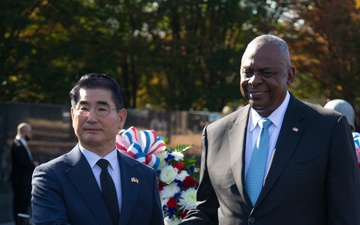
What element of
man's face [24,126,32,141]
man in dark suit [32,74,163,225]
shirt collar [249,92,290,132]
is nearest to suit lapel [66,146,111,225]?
man in dark suit [32,74,163,225]

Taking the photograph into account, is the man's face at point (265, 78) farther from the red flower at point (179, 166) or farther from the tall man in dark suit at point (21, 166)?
the tall man in dark suit at point (21, 166)

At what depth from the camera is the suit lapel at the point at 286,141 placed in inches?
142

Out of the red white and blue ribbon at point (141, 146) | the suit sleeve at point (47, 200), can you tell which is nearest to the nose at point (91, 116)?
the suit sleeve at point (47, 200)

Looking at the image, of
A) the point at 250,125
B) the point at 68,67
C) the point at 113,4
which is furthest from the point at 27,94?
the point at 250,125

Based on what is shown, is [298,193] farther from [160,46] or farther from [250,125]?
[160,46]

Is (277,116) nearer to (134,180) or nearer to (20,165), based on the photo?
(134,180)

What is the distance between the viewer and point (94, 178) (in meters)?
3.62

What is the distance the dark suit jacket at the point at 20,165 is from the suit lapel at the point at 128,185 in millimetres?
9338

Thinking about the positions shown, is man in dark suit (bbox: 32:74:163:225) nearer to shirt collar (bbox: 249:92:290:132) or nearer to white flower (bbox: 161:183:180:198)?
shirt collar (bbox: 249:92:290:132)

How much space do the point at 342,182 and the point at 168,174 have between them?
97.5 inches

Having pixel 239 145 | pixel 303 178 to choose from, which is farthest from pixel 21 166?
pixel 303 178

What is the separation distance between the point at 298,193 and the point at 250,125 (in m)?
0.49

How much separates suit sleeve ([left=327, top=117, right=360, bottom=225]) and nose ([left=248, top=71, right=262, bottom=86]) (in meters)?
0.44

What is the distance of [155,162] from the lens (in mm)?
5855
